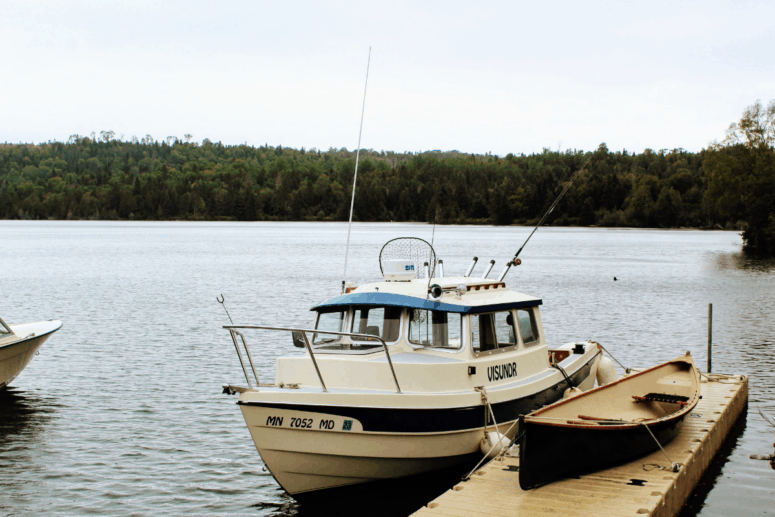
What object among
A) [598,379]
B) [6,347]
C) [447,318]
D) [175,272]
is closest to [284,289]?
[175,272]

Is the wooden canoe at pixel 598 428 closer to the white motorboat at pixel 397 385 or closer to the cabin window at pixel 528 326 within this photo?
the white motorboat at pixel 397 385

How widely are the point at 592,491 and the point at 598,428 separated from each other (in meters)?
0.77

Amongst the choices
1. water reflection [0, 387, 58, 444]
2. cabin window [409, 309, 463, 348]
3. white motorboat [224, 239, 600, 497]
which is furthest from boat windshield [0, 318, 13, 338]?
cabin window [409, 309, 463, 348]

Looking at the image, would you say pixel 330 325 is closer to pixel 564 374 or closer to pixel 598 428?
pixel 598 428

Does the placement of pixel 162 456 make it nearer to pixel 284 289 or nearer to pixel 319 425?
pixel 319 425

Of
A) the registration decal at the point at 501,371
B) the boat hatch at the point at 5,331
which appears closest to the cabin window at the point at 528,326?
the registration decal at the point at 501,371

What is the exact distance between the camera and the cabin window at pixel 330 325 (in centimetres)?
1094

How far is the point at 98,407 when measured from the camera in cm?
1631

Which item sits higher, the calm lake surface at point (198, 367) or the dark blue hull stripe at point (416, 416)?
the dark blue hull stripe at point (416, 416)

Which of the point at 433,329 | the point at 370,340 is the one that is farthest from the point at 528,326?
the point at 370,340

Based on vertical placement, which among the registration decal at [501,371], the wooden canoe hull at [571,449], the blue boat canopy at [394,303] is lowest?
the wooden canoe hull at [571,449]

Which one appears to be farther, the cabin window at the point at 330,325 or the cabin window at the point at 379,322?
the cabin window at the point at 330,325

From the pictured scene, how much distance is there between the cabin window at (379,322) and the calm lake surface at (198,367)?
2125 mm

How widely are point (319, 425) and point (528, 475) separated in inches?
100
